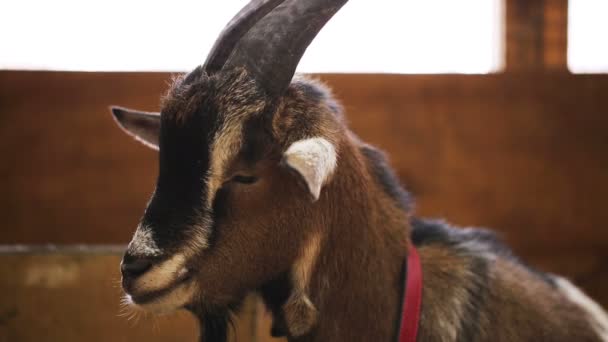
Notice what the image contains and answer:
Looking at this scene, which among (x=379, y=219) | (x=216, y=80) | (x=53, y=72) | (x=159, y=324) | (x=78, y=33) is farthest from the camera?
(x=78, y=33)

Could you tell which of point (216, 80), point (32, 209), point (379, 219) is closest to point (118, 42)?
point (32, 209)

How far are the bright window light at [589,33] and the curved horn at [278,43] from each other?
211cm

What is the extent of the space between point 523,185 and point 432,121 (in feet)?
1.81

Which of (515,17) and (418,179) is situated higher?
(515,17)

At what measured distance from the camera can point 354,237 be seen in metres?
1.41

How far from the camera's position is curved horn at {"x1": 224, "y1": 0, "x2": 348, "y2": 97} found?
1.36 m

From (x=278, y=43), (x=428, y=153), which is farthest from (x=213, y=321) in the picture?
(x=428, y=153)

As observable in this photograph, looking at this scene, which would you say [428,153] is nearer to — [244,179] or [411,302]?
[411,302]

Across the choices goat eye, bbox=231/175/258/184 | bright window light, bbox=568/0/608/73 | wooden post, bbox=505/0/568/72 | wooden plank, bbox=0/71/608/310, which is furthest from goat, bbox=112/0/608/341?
bright window light, bbox=568/0/608/73

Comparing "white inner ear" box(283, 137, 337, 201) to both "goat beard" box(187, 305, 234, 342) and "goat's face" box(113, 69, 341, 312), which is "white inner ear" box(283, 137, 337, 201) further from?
"goat beard" box(187, 305, 234, 342)

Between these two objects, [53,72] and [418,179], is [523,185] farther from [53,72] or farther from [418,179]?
[53,72]

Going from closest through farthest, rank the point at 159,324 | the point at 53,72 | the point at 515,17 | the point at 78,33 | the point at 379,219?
the point at 379,219 → the point at 159,324 → the point at 53,72 → the point at 515,17 → the point at 78,33

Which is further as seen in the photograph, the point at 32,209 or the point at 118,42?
the point at 118,42

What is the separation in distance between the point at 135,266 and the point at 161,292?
9cm
